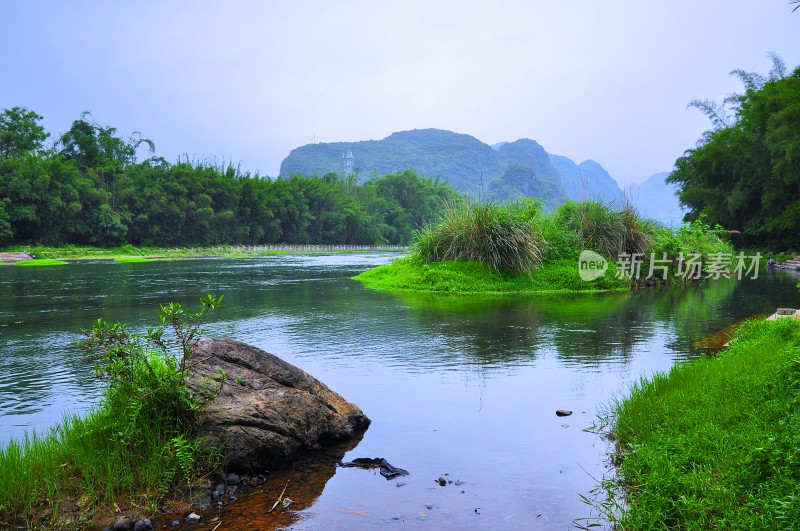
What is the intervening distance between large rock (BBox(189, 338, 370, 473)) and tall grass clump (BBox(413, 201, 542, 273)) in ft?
41.2

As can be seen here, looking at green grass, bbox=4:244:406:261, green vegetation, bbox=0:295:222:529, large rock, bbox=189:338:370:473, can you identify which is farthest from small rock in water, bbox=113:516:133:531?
green grass, bbox=4:244:406:261

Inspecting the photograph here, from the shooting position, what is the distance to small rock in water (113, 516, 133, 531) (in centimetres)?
412

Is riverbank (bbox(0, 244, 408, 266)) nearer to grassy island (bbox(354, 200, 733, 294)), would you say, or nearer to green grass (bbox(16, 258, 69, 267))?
green grass (bbox(16, 258, 69, 267))

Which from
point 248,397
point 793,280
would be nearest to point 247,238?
point 793,280

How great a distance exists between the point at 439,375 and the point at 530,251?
1072 centimetres

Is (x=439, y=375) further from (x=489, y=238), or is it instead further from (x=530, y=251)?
(x=530, y=251)

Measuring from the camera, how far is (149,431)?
4719 millimetres

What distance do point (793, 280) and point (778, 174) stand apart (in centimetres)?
1072

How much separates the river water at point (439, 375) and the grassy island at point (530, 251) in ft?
4.43

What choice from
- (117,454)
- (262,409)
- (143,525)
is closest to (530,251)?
(262,409)

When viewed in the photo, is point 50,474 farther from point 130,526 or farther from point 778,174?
point 778,174

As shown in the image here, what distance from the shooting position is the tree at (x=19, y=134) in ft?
174

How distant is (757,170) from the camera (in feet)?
113

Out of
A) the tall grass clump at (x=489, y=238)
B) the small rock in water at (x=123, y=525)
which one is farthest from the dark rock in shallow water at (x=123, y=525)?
the tall grass clump at (x=489, y=238)
